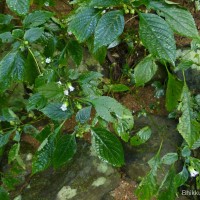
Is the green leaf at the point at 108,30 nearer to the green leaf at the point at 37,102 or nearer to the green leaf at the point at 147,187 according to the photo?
the green leaf at the point at 37,102

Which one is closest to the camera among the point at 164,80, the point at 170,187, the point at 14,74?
the point at 14,74

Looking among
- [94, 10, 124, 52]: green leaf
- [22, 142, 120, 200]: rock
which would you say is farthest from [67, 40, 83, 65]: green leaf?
[22, 142, 120, 200]: rock

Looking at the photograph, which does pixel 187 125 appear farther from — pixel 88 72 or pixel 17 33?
pixel 17 33

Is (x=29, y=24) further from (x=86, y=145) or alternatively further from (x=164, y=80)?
(x=164, y=80)

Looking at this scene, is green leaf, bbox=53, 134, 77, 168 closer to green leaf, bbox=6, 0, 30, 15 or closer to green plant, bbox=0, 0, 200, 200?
green plant, bbox=0, 0, 200, 200

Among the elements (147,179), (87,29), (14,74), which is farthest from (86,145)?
(87,29)

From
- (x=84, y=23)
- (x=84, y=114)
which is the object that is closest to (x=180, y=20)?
(x=84, y=23)
